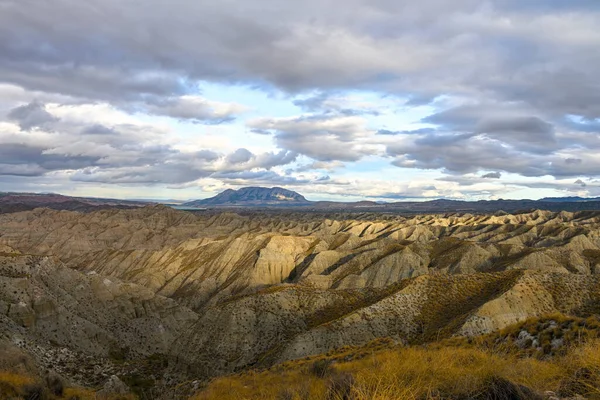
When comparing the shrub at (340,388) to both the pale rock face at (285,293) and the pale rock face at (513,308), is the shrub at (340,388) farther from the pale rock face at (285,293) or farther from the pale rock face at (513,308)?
the pale rock face at (513,308)

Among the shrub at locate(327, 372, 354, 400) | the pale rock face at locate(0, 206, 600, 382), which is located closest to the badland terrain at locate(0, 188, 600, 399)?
the shrub at locate(327, 372, 354, 400)

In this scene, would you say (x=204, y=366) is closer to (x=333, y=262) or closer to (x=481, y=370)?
(x=481, y=370)

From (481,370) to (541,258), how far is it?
73.0m

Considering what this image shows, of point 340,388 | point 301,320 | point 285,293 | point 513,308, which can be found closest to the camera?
point 340,388

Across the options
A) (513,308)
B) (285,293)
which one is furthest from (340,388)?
(285,293)

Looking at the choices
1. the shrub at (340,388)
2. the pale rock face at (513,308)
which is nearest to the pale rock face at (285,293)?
the pale rock face at (513,308)

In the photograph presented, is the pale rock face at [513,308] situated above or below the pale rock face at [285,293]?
above

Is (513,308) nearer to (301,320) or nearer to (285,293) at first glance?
(301,320)

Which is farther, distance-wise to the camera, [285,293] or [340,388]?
[285,293]

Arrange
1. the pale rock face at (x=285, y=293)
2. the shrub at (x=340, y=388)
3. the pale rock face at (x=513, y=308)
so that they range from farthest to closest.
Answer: the pale rock face at (x=285, y=293), the pale rock face at (x=513, y=308), the shrub at (x=340, y=388)

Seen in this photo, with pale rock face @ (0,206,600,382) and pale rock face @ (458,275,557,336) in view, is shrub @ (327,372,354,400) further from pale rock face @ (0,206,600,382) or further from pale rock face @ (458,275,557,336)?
pale rock face @ (458,275,557,336)

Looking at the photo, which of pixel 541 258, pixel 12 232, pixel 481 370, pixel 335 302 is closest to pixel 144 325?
pixel 335 302

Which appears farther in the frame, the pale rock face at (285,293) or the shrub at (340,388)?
the pale rock face at (285,293)

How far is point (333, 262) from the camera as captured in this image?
91.2 m
